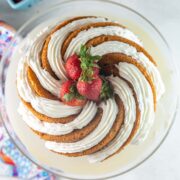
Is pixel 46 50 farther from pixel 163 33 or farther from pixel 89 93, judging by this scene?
pixel 163 33

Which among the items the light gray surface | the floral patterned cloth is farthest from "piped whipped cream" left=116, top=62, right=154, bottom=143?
the floral patterned cloth

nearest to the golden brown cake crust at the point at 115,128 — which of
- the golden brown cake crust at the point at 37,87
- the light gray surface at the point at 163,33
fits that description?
the golden brown cake crust at the point at 37,87

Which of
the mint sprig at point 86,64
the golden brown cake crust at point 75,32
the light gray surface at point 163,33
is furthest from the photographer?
the light gray surface at point 163,33

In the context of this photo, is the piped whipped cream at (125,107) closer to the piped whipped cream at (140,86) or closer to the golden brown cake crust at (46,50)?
the piped whipped cream at (140,86)

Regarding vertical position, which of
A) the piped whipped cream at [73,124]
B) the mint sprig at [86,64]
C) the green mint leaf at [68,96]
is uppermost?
the mint sprig at [86,64]

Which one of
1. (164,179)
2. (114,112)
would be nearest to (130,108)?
(114,112)

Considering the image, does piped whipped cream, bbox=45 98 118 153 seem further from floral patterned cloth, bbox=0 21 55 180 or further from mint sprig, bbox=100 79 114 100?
floral patterned cloth, bbox=0 21 55 180

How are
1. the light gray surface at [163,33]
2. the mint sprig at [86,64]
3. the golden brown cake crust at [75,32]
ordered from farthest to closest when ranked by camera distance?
the light gray surface at [163,33] < the golden brown cake crust at [75,32] < the mint sprig at [86,64]

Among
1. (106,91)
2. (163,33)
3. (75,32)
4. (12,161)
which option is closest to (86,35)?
(75,32)
